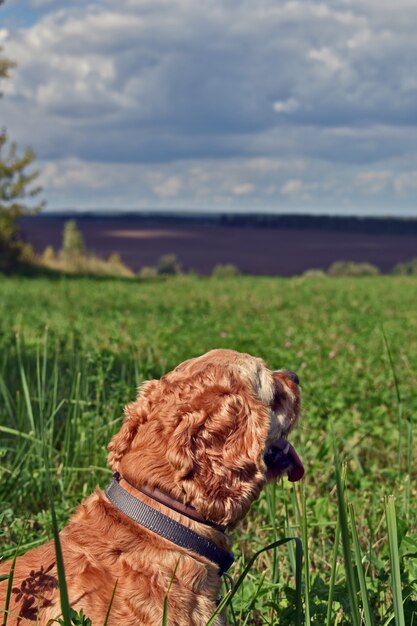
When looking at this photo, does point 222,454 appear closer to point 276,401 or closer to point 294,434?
point 276,401

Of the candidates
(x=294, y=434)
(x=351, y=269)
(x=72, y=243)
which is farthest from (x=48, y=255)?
(x=294, y=434)

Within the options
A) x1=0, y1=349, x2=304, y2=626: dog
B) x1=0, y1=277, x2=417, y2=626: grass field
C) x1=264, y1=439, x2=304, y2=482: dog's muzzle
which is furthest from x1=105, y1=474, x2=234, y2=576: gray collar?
x1=264, y1=439, x2=304, y2=482: dog's muzzle

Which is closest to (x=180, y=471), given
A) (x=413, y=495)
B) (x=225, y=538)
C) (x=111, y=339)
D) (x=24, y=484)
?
(x=225, y=538)

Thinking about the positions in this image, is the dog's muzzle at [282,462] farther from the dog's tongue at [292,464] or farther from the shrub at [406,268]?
the shrub at [406,268]

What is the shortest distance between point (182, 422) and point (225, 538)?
1.75ft

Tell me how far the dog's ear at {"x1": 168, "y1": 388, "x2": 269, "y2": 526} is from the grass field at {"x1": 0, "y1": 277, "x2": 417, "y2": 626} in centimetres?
35

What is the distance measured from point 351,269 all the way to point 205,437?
188 feet

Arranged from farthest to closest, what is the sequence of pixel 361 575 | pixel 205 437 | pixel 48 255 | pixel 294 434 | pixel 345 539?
1. pixel 48 255
2. pixel 294 434
3. pixel 205 437
4. pixel 361 575
5. pixel 345 539

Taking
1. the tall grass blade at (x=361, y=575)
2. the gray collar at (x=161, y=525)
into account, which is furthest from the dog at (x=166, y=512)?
the tall grass blade at (x=361, y=575)

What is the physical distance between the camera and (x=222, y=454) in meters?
2.85

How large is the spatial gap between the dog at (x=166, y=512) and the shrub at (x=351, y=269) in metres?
54.7

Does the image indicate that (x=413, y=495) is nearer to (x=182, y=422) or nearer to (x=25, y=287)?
(x=182, y=422)

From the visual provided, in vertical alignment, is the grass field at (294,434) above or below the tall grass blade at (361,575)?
below

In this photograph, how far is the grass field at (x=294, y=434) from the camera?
3.27 meters
